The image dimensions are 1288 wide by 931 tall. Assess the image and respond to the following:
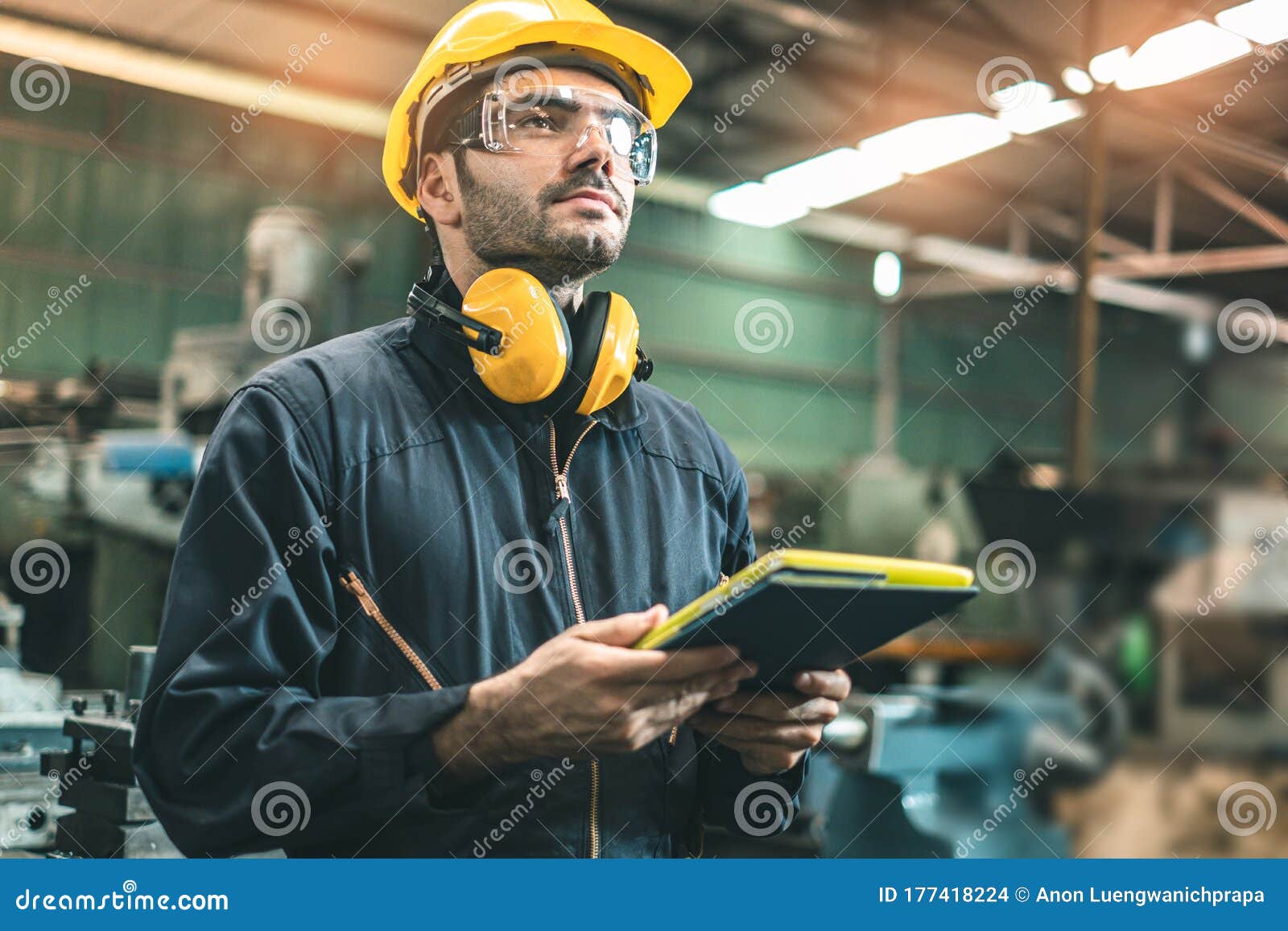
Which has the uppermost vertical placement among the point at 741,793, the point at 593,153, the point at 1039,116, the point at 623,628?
the point at 1039,116

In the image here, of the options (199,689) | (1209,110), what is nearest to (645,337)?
(1209,110)

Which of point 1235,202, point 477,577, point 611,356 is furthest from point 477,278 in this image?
point 1235,202

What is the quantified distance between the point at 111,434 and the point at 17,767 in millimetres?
2685

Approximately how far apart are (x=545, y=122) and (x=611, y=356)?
0.33m

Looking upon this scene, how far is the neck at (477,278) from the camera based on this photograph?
4.57 ft

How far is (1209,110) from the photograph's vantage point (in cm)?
646

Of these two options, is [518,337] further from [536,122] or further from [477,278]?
[536,122]

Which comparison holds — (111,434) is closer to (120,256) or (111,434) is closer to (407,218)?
(120,256)

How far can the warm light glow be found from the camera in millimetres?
8133

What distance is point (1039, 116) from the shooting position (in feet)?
21.6

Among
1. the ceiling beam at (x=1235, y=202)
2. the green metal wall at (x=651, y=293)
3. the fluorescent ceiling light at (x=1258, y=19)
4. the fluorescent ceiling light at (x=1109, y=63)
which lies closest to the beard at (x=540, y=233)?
the green metal wall at (x=651, y=293)

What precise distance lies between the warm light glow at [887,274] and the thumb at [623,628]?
7471mm

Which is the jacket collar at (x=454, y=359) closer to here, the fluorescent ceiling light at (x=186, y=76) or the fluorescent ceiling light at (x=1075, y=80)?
the fluorescent ceiling light at (x=186, y=76)

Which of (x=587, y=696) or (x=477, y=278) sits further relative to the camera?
(x=477, y=278)
